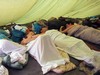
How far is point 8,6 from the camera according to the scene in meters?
2.43

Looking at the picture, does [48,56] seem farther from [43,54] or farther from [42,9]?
[42,9]

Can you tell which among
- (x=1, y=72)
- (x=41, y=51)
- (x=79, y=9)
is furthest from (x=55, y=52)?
(x=79, y=9)

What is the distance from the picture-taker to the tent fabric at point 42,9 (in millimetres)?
2465

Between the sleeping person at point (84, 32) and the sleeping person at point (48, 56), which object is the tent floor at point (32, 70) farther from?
the sleeping person at point (84, 32)

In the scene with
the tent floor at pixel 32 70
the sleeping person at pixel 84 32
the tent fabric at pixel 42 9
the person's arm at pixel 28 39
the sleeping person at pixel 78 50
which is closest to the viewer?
the tent floor at pixel 32 70

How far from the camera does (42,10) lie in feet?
9.09

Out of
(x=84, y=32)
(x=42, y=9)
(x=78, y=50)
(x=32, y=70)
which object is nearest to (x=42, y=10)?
(x=42, y=9)

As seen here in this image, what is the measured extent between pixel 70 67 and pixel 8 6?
4.00ft

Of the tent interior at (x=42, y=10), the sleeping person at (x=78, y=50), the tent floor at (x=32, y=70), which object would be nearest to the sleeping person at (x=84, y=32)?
the tent interior at (x=42, y=10)

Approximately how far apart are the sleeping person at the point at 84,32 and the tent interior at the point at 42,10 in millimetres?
64

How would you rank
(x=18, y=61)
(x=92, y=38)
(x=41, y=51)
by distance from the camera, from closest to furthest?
(x=18, y=61)
(x=41, y=51)
(x=92, y=38)

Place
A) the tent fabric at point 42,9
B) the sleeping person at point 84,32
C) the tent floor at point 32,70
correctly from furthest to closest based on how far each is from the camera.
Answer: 1. the tent fabric at point 42,9
2. the sleeping person at point 84,32
3. the tent floor at point 32,70

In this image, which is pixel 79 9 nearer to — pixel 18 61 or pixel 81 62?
pixel 81 62

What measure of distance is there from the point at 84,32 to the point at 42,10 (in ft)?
2.45
